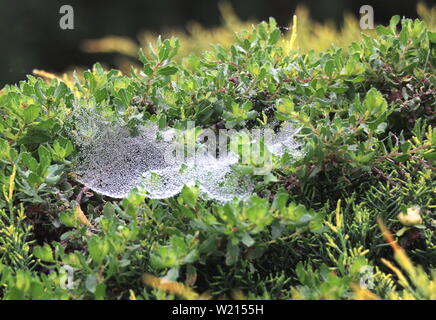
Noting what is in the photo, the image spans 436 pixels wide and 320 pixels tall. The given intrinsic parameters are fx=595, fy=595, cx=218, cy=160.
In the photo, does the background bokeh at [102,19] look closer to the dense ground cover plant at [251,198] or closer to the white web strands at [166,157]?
the dense ground cover plant at [251,198]

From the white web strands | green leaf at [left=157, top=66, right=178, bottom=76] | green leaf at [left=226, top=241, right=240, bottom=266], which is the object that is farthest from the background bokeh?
green leaf at [left=226, top=241, right=240, bottom=266]

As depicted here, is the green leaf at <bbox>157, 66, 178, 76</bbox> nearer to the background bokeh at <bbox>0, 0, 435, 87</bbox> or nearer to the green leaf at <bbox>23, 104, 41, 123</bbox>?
the green leaf at <bbox>23, 104, 41, 123</bbox>

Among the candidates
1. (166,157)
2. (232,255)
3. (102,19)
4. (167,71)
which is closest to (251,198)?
(232,255)

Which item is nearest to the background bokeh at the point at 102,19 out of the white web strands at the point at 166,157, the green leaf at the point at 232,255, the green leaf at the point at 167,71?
the green leaf at the point at 167,71

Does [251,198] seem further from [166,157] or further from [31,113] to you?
[31,113]
